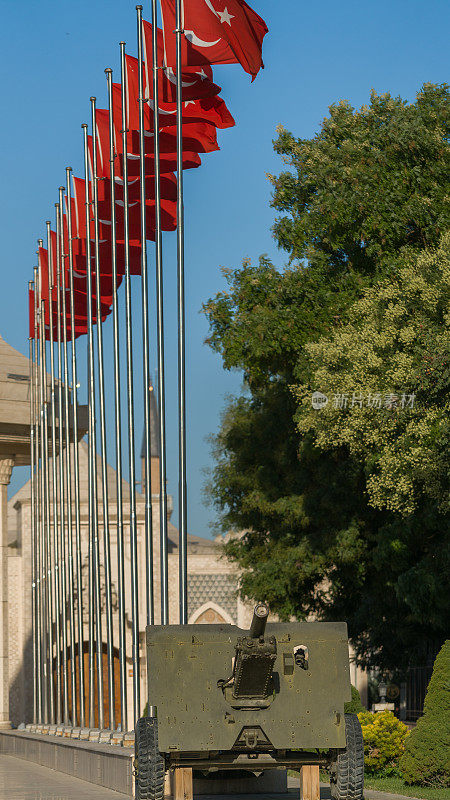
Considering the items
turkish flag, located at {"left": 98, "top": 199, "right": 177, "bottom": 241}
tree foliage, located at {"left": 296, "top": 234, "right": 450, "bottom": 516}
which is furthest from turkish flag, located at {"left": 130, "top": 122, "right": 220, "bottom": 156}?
tree foliage, located at {"left": 296, "top": 234, "right": 450, "bottom": 516}

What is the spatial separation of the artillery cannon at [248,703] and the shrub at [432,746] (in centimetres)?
482

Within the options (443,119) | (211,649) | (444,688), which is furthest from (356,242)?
(211,649)

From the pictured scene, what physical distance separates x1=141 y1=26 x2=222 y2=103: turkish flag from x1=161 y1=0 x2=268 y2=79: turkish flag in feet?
0.74

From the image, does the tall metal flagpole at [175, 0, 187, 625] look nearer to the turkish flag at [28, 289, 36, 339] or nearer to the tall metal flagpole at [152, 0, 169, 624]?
the tall metal flagpole at [152, 0, 169, 624]

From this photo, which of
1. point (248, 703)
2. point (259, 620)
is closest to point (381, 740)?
point (248, 703)

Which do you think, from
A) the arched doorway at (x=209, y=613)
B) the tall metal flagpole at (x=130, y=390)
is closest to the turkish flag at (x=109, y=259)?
the tall metal flagpole at (x=130, y=390)

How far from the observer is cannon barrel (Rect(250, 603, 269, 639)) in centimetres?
950

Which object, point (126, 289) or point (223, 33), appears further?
point (126, 289)

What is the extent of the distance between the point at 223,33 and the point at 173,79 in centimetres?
108

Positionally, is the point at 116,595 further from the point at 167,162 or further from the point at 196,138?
the point at 196,138

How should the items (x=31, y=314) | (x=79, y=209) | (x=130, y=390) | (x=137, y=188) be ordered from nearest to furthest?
(x=130, y=390)
(x=137, y=188)
(x=79, y=209)
(x=31, y=314)

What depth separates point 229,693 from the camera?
33.8ft

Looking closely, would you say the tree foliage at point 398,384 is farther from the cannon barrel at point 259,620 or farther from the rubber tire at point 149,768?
the rubber tire at point 149,768

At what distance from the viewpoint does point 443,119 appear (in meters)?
23.0
